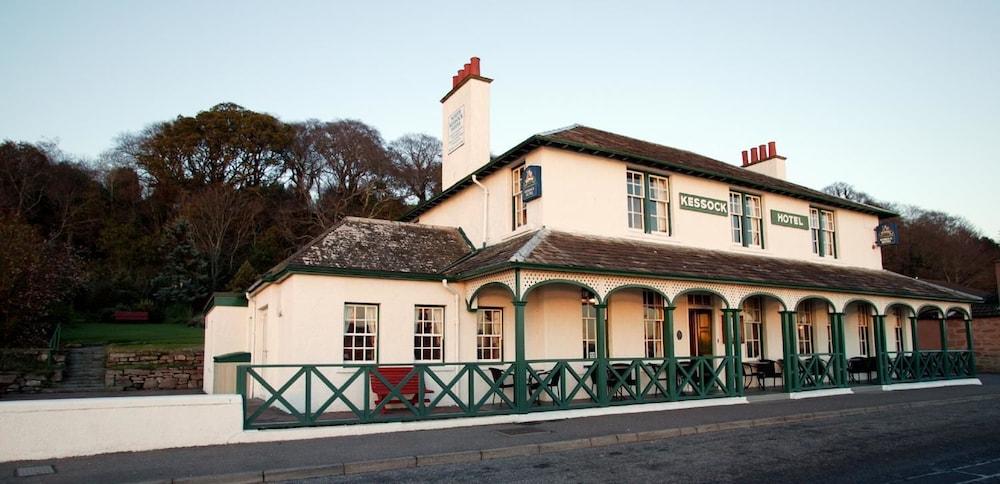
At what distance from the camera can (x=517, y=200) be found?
15.4 m

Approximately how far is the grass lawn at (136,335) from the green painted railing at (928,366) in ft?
73.7

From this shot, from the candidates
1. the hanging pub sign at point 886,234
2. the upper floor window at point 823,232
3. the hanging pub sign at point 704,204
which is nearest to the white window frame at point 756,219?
the hanging pub sign at point 704,204

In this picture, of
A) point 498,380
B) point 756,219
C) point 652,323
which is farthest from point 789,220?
point 498,380

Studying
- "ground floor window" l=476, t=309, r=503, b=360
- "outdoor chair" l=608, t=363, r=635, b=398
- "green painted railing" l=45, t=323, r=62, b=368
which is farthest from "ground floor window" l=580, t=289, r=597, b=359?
"green painted railing" l=45, t=323, r=62, b=368

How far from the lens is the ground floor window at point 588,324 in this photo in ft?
49.4

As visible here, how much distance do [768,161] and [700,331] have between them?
8933mm

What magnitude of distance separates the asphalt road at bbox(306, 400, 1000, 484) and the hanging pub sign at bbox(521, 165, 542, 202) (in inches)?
234

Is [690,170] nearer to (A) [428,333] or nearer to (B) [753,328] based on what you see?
(B) [753,328]

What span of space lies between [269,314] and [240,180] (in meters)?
27.5

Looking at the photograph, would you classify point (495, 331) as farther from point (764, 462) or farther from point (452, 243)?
point (764, 462)

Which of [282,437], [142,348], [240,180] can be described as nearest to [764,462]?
[282,437]

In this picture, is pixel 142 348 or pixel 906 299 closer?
pixel 906 299

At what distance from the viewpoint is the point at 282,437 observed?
9.96m

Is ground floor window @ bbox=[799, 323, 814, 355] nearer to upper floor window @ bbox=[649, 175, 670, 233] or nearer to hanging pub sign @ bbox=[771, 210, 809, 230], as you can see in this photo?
hanging pub sign @ bbox=[771, 210, 809, 230]
